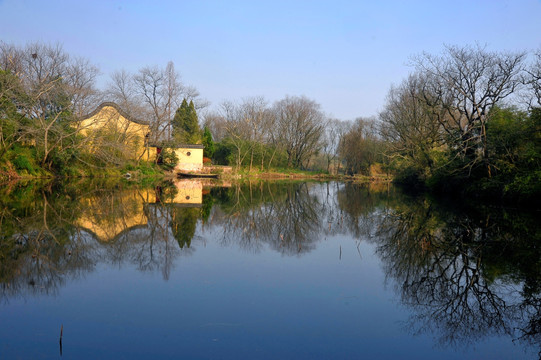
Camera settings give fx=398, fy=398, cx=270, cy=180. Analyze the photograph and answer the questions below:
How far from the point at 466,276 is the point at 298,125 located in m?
46.4

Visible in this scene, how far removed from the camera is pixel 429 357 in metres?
3.86

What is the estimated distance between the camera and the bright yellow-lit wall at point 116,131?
2980 centimetres

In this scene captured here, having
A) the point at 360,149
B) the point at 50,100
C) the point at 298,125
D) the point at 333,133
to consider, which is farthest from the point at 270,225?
the point at 333,133

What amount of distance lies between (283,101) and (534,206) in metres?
39.9

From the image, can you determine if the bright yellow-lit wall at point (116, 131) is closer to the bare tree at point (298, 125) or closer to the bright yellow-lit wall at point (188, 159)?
the bright yellow-lit wall at point (188, 159)

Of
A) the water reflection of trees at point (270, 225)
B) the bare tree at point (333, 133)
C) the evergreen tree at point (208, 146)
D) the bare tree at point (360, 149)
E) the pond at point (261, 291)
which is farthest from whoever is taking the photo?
the bare tree at point (333, 133)

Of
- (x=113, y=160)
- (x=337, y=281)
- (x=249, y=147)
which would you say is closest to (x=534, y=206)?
(x=337, y=281)

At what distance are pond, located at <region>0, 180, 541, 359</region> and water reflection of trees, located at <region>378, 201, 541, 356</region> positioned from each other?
0.03 m

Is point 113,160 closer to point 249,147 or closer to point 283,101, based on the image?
point 249,147

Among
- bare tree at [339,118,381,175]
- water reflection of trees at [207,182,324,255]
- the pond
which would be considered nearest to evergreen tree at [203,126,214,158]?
bare tree at [339,118,381,175]

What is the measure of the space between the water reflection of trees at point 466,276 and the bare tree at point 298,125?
41.1 meters

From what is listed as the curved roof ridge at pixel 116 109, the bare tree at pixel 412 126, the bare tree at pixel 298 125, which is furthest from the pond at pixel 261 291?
the bare tree at pixel 298 125

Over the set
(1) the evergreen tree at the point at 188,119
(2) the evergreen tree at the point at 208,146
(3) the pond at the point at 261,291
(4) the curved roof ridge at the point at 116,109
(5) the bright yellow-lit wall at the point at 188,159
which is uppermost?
(1) the evergreen tree at the point at 188,119

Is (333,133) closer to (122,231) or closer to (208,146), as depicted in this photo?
(208,146)
